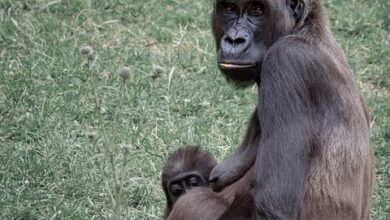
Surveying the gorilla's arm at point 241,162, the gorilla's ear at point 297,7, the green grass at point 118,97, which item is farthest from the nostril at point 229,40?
the green grass at point 118,97

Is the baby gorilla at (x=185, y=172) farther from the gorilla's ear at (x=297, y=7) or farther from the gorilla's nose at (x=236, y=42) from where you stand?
the gorilla's ear at (x=297, y=7)

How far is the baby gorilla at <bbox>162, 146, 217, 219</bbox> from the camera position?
5590 millimetres

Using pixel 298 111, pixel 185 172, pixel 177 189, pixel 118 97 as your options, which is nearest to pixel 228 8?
pixel 298 111

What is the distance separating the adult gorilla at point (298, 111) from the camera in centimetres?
448

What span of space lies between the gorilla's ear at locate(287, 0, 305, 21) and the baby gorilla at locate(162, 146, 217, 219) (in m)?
1.19

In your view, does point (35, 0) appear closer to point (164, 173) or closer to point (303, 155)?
point (164, 173)

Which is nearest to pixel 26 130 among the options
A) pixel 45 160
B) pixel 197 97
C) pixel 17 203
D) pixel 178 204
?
pixel 45 160

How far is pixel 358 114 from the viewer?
4.69m

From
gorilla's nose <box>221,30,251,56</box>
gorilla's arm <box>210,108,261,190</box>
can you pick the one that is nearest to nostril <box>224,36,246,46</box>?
gorilla's nose <box>221,30,251,56</box>

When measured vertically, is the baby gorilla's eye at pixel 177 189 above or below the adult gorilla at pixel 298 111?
below

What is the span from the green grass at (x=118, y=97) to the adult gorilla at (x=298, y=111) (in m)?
1.10

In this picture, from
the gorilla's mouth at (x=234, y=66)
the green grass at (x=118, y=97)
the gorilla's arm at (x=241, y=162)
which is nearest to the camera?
the gorilla's mouth at (x=234, y=66)

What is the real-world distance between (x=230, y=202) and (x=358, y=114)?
2.91ft

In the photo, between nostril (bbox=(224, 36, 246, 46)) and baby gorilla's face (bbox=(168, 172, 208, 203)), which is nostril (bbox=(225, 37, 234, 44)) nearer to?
nostril (bbox=(224, 36, 246, 46))
